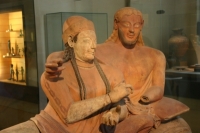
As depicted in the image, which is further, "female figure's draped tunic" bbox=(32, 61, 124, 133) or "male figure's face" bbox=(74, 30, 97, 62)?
"male figure's face" bbox=(74, 30, 97, 62)

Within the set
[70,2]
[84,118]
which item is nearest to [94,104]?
[84,118]

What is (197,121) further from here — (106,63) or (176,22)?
(106,63)

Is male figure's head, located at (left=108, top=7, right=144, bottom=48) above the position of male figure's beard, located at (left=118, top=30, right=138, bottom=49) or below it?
above

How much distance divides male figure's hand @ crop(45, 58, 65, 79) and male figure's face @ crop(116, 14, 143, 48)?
63cm

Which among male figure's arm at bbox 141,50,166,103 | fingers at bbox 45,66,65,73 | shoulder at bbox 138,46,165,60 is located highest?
shoulder at bbox 138,46,165,60

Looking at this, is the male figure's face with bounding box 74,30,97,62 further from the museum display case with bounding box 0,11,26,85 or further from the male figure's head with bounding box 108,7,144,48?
the museum display case with bounding box 0,11,26,85

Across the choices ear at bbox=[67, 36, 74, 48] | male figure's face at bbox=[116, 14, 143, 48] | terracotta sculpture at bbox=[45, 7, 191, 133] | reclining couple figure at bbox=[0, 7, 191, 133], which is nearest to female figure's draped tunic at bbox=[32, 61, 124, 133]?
reclining couple figure at bbox=[0, 7, 191, 133]

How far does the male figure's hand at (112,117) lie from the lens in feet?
5.47

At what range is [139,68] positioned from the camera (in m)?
2.21

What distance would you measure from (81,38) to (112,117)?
0.50 m

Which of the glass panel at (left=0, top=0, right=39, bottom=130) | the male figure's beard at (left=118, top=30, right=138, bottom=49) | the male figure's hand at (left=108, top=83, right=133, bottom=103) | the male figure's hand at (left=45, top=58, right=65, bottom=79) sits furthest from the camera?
the glass panel at (left=0, top=0, right=39, bottom=130)

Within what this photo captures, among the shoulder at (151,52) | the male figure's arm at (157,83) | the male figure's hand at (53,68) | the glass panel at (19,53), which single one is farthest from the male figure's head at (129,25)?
the glass panel at (19,53)

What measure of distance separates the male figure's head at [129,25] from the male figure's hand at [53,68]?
630 millimetres

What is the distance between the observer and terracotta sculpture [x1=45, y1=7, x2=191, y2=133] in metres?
2.08
